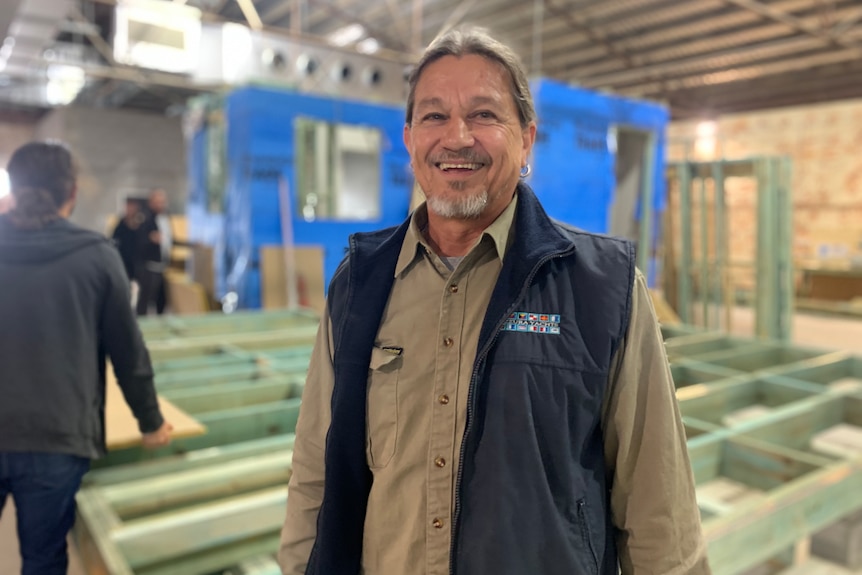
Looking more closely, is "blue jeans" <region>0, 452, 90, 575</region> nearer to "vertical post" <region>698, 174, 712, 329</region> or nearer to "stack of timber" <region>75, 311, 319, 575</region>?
"stack of timber" <region>75, 311, 319, 575</region>

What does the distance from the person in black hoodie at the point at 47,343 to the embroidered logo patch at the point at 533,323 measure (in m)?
1.43

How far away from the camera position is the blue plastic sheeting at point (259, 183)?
675 centimetres

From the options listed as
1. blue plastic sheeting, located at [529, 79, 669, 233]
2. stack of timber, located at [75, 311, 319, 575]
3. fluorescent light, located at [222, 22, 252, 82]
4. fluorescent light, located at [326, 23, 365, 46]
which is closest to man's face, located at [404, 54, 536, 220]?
stack of timber, located at [75, 311, 319, 575]

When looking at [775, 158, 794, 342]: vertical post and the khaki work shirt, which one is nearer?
the khaki work shirt

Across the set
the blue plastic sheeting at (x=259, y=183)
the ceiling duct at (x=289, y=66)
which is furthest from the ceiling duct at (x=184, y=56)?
the blue plastic sheeting at (x=259, y=183)

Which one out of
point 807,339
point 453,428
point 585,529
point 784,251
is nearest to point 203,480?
point 453,428

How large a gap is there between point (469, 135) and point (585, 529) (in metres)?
0.71

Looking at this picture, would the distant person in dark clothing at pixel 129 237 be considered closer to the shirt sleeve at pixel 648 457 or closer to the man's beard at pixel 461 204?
the man's beard at pixel 461 204

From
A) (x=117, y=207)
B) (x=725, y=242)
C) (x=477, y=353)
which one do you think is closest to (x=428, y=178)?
(x=477, y=353)

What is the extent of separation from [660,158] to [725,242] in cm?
150

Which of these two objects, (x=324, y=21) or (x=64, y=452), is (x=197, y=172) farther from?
(x=64, y=452)

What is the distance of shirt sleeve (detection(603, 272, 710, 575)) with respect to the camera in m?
1.12

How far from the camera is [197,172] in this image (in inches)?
325

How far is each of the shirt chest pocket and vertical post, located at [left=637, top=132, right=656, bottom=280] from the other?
20.3 ft
